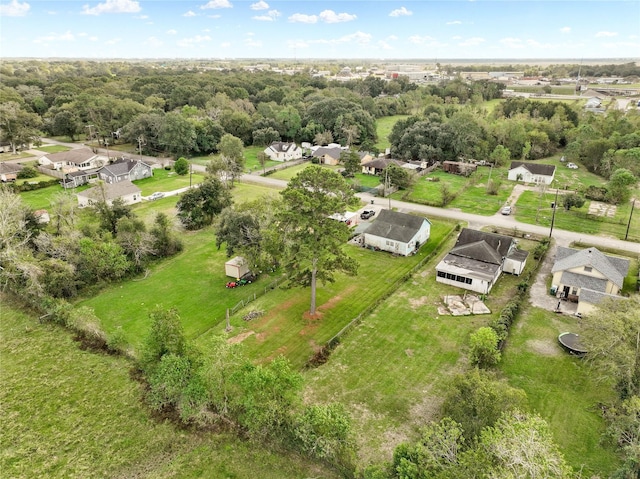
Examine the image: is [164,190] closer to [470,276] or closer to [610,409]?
[470,276]

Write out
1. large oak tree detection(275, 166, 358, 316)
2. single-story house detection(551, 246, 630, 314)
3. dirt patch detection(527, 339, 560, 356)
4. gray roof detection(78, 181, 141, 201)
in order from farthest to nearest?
gray roof detection(78, 181, 141, 201)
single-story house detection(551, 246, 630, 314)
large oak tree detection(275, 166, 358, 316)
dirt patch detection(527, 339, 560, 356)

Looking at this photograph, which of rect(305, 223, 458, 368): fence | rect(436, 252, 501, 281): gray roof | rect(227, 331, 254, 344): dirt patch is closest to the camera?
rect(305, 223, 458, 368): fence

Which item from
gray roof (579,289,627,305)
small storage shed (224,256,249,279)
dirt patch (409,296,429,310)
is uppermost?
gray roof (579,289,627,305)

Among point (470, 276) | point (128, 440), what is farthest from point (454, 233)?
point (128, 440)

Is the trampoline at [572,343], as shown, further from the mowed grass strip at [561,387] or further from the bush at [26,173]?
the bush at [26,173]

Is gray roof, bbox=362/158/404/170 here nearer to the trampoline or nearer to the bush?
the trampoline

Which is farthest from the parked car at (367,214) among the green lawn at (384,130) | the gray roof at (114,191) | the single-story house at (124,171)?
the single-story house at (124,171)

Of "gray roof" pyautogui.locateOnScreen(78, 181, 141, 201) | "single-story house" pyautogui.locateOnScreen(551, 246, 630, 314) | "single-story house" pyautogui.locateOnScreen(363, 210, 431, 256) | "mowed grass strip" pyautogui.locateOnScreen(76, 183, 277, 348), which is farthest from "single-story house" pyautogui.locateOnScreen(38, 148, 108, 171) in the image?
"single-story house" pyautogui.locateOnScreen(551, 246, 630, 314)

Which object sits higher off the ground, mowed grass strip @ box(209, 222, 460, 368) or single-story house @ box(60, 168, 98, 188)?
single-story house @ box(60, 168, 98, 188)

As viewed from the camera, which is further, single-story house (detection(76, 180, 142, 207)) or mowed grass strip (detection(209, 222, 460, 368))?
single-story house (detection(76, 180, 142, 207))
